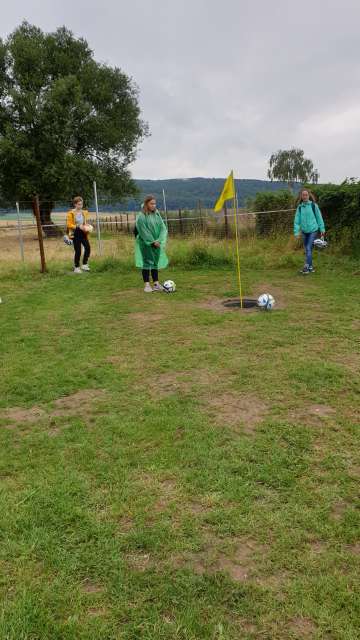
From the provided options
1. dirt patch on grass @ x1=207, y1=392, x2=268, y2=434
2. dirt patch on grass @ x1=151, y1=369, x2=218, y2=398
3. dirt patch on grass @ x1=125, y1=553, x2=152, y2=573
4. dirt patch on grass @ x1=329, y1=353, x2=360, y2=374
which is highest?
dirt patch on grass @ x1=151, y1=369, x2=218, y2=398

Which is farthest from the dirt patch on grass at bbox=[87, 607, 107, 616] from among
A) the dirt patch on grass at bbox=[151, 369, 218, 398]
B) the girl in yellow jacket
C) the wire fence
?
the wire fence

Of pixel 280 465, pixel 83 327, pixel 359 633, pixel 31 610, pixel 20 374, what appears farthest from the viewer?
pixel 83 327

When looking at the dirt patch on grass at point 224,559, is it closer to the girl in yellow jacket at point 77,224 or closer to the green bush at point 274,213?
the girl in yellow jacket at point 77,224

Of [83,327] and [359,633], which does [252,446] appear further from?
[83,327]

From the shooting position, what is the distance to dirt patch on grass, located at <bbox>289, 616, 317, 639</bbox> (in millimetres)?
1787

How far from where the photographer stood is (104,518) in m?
2.46

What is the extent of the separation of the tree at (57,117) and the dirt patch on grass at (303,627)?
23.4 metres

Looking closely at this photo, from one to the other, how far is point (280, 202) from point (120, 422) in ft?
49.5

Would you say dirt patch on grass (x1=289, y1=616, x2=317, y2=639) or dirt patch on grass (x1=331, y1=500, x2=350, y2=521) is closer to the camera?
dirt patch on grass (x1=289, y1=616, x2=317, y2=639)

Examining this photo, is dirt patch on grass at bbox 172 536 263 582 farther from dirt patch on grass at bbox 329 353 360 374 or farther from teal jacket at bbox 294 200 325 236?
teal jacket at bbox 294 200 325 236

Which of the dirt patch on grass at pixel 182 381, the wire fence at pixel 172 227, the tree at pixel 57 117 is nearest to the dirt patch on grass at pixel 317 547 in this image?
the dirt patch on grass at pixel 182 381

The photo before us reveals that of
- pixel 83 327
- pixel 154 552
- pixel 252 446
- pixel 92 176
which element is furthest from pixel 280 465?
pixel 92 176

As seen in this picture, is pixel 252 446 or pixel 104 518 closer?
pixel 104 518

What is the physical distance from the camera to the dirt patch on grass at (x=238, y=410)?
345 centimetres
